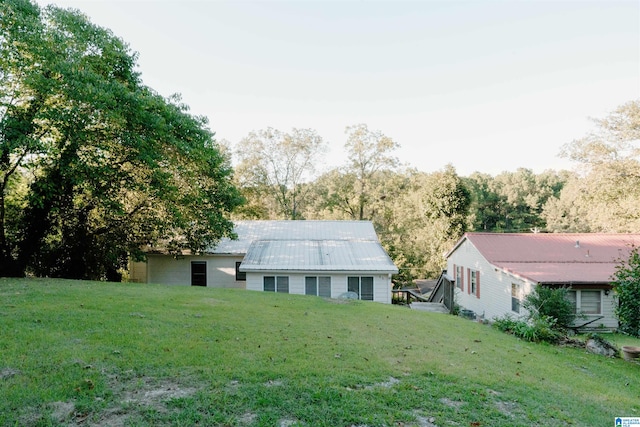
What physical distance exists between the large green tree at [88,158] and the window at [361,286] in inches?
277

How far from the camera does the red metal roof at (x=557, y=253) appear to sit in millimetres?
15508

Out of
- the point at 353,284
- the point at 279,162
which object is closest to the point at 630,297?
the point at 353,284

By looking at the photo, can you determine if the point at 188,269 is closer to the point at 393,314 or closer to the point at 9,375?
the point at 393,314

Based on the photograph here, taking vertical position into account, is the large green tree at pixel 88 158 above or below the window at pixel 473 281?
above

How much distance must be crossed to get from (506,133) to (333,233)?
1513 cm

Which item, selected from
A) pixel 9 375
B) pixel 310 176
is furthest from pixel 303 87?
pixel 9 375

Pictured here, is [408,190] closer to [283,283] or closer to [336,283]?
[336,283]

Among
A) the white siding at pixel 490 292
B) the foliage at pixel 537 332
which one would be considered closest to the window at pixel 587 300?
the white siding at pixel 490 292

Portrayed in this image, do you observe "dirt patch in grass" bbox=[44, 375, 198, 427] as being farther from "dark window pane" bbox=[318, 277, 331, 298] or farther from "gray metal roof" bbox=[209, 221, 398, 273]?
"dark window pane" bbox=[318, 277, 331, 298]

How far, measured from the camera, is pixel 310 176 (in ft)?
117

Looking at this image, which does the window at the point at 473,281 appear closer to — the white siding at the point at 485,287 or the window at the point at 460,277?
the white siding at the point at 485,287

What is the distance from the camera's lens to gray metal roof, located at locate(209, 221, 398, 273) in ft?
61.0

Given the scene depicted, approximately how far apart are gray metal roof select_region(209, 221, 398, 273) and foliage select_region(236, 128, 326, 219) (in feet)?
29.1

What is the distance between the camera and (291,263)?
18938mm
